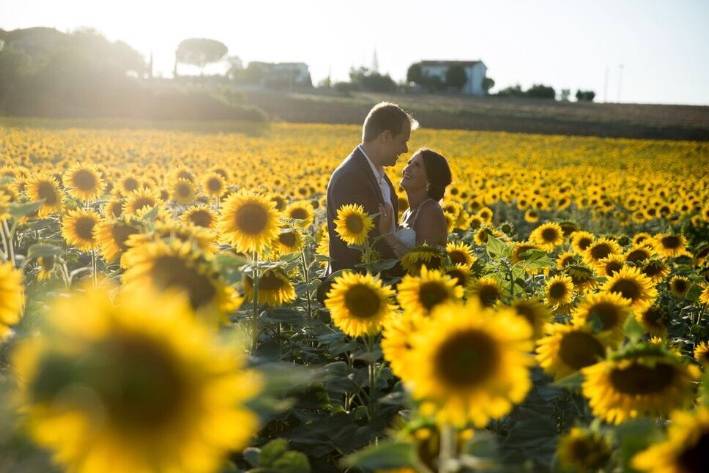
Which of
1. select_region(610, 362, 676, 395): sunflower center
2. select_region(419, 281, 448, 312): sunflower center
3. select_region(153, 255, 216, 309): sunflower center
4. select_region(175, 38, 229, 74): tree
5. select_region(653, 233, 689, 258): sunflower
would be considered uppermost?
select_region(175, 38, 229, 74): tree

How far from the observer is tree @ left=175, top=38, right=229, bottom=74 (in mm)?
102562

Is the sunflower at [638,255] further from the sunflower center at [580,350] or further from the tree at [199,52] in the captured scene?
the tree at [199,52]

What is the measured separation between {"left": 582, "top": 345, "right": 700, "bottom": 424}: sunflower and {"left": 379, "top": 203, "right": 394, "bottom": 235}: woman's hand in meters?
3.02

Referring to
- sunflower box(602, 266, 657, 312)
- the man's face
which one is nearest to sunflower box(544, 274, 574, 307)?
sunflower box(602, 266, 657, 312)

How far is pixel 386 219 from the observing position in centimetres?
480

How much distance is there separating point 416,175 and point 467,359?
4.34 m

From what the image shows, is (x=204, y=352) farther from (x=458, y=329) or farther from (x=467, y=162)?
(x=467, y=162)

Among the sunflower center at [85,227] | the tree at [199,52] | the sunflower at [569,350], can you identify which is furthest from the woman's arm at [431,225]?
the tree at [199,52]

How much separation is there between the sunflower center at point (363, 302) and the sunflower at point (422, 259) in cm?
76

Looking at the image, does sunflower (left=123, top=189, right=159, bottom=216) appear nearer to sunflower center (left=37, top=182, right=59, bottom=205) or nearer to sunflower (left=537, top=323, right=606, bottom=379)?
sunflower center (left=37, top=182, right=59, bottom=205)

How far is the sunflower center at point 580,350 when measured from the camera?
1.93 meters

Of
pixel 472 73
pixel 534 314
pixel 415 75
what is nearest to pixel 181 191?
pixel 534 314

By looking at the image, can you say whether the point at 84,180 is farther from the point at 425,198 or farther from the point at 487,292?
the point at 487,292

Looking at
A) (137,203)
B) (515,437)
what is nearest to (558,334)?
(515,437)
